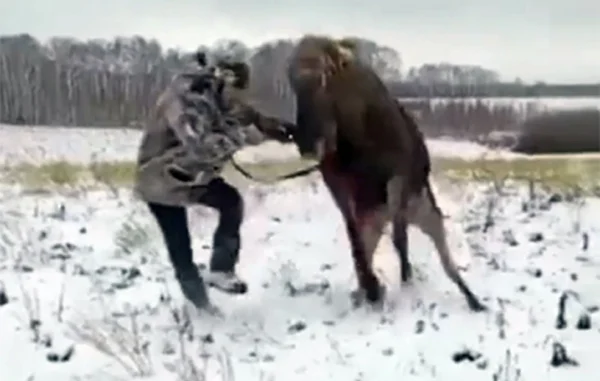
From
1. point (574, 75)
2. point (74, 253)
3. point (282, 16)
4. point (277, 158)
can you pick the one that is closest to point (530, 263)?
point (574, 75)

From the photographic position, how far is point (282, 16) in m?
2.17

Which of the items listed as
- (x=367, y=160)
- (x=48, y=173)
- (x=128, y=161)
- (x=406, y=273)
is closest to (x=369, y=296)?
(x=406, y=273)

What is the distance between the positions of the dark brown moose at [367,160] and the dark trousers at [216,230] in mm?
147

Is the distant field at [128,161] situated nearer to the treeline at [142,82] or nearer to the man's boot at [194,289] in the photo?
the treeline at [142,82]

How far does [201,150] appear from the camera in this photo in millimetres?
2082

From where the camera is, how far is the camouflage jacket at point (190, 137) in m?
2.08

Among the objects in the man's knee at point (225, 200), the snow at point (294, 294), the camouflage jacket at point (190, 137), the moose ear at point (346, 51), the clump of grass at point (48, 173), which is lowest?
the snow at point (294, 294)

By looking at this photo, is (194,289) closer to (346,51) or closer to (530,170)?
(346,51)

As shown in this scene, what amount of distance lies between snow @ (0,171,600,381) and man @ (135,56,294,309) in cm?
2

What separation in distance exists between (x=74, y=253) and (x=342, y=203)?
458mm

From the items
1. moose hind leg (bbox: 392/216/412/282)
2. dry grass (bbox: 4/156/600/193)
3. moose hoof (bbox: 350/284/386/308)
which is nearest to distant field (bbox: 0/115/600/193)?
dry grass (bbox: 4/156/600/193)

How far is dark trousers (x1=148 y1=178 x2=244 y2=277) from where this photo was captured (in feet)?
6.92

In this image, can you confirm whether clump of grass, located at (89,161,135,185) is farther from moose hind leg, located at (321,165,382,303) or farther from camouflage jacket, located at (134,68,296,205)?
moose hind leg, located at (321,165,382,303)

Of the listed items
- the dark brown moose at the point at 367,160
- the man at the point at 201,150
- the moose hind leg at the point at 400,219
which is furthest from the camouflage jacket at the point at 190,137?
the moose hind leg at the point at 400,219
